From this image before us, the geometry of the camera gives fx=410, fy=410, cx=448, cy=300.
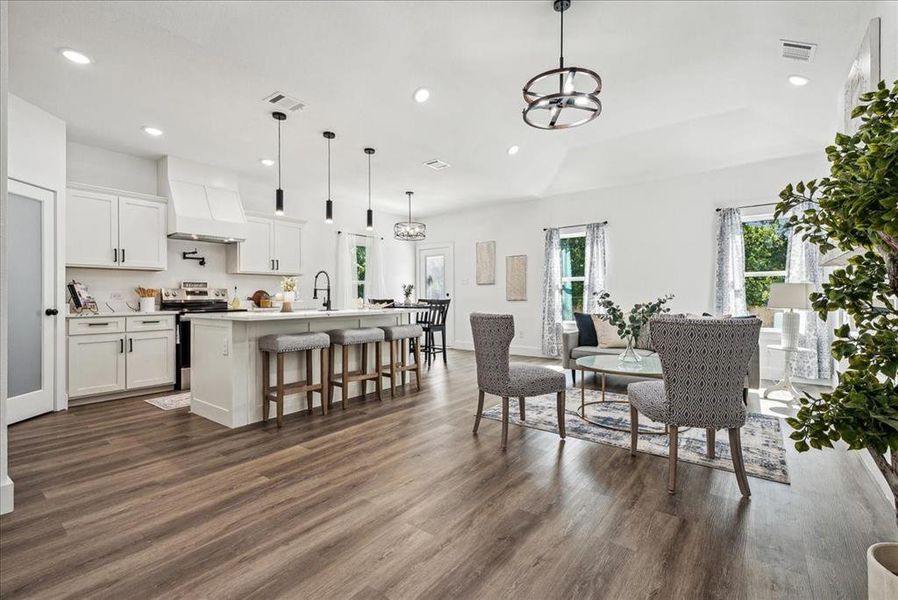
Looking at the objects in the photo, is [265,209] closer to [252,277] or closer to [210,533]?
[252,277]

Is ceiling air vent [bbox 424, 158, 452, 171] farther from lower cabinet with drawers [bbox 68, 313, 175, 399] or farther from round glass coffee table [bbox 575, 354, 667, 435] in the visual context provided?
lower cabinet with drawers [bbox 68, 313, 175, 399]

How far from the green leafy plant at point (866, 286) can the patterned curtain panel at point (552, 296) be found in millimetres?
6052

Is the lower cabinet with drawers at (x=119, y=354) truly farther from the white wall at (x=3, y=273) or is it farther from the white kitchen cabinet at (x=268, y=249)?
the white wall at (x=3, y=273)

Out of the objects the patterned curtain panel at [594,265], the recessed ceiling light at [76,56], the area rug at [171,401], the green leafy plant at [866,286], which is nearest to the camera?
the green leafy plant at [866,286]

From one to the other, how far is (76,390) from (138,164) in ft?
9.51

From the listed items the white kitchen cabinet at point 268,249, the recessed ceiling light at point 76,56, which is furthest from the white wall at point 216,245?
the recessed ceiling light at point 76,56

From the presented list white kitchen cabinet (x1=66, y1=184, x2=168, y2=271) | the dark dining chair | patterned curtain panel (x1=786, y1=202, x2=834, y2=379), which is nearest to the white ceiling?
white kitchen cabinet (x1=66, y1=184, x2=168, y2=271)

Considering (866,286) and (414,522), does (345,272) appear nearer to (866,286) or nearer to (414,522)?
(414,522)

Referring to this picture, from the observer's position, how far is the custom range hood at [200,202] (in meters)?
5.14

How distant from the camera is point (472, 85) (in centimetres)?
424

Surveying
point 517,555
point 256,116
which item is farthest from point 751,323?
point 256,116

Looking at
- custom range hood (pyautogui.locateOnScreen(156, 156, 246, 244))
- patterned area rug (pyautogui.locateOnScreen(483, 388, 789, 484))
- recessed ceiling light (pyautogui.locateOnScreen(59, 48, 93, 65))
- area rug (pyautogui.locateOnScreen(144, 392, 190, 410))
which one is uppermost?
recessed ceiling light (pyautogui.locateOnScreen(59, 48, 93, 65))

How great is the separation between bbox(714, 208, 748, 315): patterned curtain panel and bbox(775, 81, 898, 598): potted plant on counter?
5045 millimetres

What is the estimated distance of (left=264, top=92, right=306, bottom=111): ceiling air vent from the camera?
3.92m
